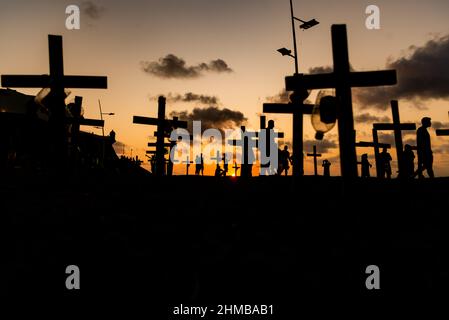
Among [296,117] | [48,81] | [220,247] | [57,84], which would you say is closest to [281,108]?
[296,117]

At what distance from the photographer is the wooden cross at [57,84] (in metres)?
8.54

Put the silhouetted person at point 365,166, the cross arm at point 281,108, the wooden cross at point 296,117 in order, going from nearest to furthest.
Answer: the wooden cross at point 296,117 → the cross arm at point 281,108 → the silhouetted person at point 365,166

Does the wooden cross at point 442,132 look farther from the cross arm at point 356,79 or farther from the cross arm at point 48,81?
the cross arm at point 48,81

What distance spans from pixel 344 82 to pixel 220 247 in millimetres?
4006

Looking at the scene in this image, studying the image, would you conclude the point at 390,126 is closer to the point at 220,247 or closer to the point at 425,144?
the point at 425,144

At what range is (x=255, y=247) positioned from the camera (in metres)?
5.74

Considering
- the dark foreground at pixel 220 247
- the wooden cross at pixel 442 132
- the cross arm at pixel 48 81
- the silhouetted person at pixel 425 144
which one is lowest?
the dark foreground at pixel 220 247

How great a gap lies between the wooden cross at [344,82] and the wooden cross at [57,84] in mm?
4424

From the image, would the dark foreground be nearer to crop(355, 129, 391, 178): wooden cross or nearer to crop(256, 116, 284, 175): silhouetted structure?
crop(256, 116, 284, 175): silhouetted structure

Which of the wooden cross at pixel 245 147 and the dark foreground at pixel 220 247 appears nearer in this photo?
the dark foreground at pixel 220 247

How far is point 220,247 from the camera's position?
567 cm

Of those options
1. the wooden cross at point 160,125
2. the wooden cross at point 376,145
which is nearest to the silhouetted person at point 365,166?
the wooden cross at point 376,145

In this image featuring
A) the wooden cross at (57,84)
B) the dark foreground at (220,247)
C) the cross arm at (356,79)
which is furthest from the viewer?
the wooden cross at (57,84)
